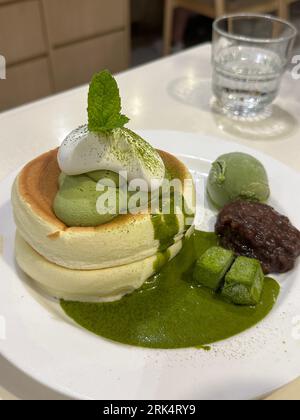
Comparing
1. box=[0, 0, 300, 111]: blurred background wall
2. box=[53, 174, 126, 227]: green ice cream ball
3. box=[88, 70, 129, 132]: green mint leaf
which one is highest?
box=[88, 70, 129, 132]: green mint leaf

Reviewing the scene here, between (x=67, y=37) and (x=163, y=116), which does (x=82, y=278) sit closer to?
(x=163, y=116)

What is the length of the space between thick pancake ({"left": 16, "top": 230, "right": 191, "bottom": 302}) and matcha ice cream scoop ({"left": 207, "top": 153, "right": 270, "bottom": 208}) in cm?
41

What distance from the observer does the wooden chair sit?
359 centimetres

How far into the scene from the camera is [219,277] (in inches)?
45.6

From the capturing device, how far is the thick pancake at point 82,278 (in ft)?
3.61

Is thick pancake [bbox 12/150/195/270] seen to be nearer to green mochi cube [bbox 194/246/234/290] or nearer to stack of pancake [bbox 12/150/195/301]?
stack of pancake [bbox 12/150/195/301]

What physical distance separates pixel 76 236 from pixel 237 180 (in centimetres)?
63

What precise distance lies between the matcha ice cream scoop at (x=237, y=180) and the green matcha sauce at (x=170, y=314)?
329 mm

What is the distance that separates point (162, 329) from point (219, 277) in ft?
0.72

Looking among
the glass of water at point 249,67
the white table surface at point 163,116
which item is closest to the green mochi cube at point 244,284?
the white table surface at point 163,116

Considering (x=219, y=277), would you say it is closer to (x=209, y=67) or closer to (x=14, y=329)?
(x=14, y=329)

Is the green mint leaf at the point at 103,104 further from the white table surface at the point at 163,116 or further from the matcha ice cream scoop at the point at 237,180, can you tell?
the white table surface at the point at 163,116

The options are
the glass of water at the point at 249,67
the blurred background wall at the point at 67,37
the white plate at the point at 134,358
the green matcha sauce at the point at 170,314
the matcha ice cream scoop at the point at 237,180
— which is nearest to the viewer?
the white plate at the point at 134,358

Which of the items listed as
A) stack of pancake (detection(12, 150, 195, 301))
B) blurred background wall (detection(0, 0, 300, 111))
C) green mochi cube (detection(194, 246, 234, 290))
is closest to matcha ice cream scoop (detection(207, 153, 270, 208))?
green mochi cube (detection(194, 246, 234, 290))
